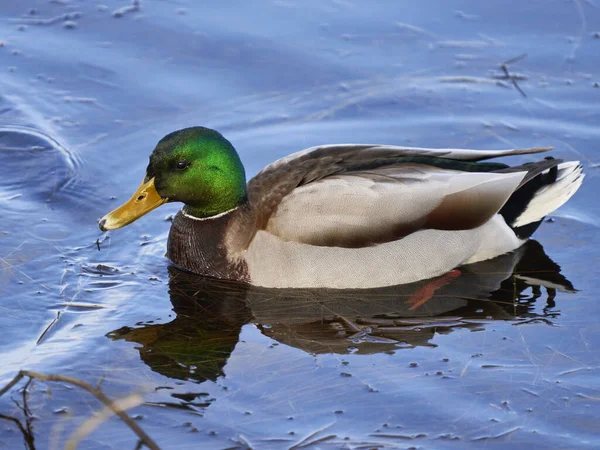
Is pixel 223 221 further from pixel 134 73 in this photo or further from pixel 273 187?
pixel 134 73

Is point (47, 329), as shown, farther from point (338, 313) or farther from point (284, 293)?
point (338, 313)

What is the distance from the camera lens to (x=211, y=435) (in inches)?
231

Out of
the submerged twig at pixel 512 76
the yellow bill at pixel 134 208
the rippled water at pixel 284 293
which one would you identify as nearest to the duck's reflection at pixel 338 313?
the rippled water at pixel 284 293

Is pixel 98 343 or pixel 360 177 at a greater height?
pixel 360 177

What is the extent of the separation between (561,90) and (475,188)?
9.88 ft

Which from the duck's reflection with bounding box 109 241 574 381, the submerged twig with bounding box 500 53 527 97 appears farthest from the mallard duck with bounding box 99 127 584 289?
the submerged twig with bounding box 500 53 527 97

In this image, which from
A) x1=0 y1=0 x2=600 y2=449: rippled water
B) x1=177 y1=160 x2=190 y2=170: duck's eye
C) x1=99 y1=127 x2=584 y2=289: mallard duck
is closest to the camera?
x1=0 y1=0 x2=600 y2=449: rippled water

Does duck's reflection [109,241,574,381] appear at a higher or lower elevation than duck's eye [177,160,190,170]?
lower

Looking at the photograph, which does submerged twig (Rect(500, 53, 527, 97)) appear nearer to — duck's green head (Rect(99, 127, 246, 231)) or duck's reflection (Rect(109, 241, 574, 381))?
duck's reflection (Rect(109, 241, 574, 381))

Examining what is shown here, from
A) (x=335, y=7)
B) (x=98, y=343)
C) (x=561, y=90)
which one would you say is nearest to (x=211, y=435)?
(x=98, y=343)

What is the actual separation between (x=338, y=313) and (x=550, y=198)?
2087 mm

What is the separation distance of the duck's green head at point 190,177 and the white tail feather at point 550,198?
2255 millimetres

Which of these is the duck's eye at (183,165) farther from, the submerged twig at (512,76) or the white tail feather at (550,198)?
the submerged twig at (512,76)

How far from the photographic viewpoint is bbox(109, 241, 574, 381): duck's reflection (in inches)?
274
